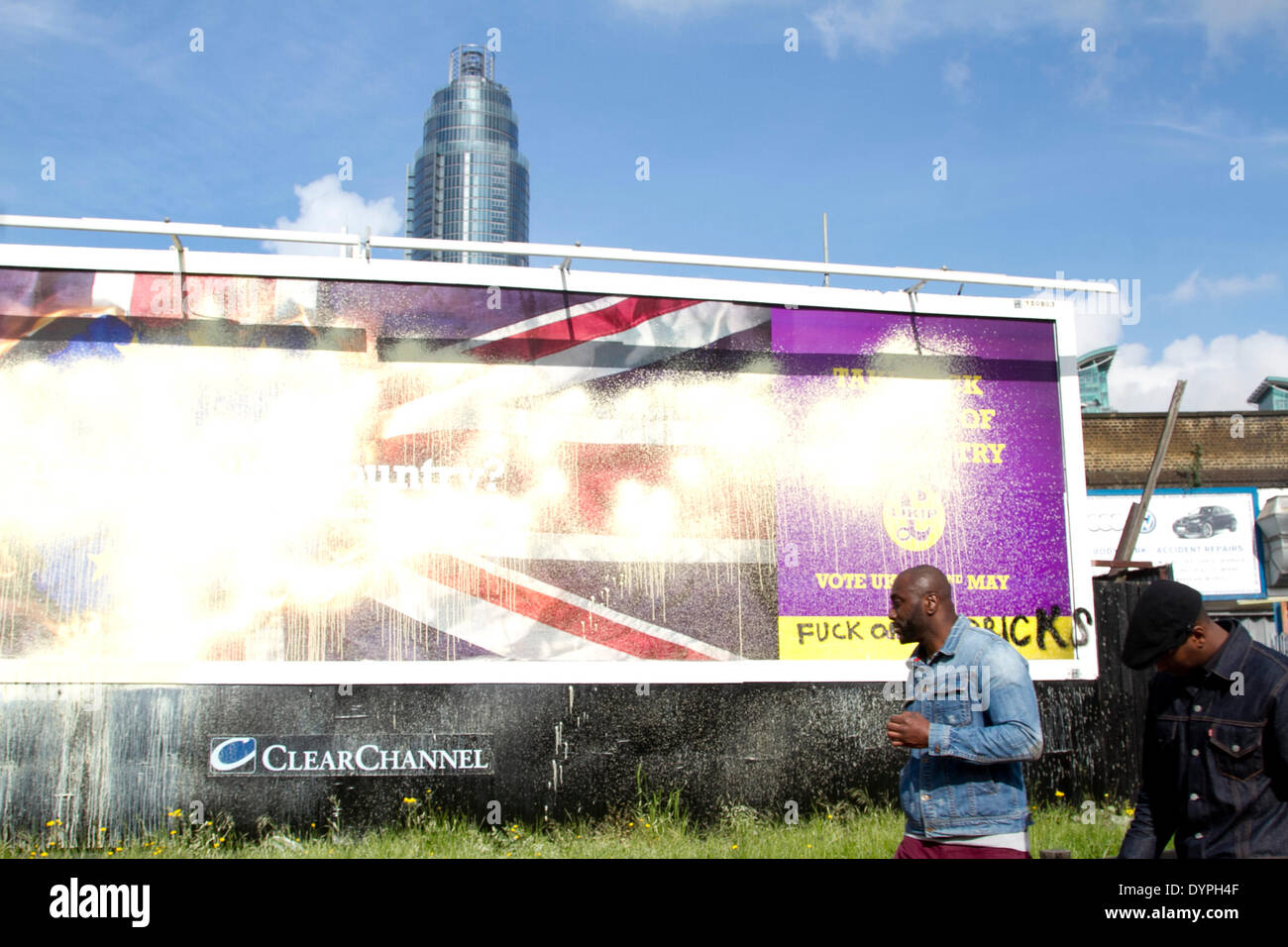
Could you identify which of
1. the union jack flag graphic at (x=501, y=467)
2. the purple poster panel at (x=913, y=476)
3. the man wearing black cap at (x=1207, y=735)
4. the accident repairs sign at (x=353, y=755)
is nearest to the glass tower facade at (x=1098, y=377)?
the purple poster panel at (x=913, y=476)

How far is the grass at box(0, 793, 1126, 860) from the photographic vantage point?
6.61 m

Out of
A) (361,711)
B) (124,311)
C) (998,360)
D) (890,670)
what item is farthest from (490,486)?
(998,360)

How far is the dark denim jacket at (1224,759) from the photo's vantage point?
3015 millimetres

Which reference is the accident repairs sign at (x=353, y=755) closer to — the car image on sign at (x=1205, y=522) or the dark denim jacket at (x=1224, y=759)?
the dark denim jacket at (x=1224, y=759)

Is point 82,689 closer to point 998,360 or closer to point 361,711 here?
point 361,711

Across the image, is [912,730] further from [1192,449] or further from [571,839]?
[1192,449]

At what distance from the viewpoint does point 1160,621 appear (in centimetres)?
323

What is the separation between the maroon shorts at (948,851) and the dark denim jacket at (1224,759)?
14.7 inches

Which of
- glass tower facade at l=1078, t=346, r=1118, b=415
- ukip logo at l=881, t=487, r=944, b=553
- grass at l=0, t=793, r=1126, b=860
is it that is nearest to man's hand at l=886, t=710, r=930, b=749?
grass at l=0, t=793, r=1126, b=860

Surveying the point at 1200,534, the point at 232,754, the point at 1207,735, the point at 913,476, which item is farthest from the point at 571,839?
the point at 1200,534

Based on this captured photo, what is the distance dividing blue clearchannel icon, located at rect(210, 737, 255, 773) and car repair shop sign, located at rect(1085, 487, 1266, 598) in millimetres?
24423

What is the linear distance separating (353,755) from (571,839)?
1663mm

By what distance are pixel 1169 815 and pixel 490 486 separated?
5197 millimetres

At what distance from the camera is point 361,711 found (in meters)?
7.03
